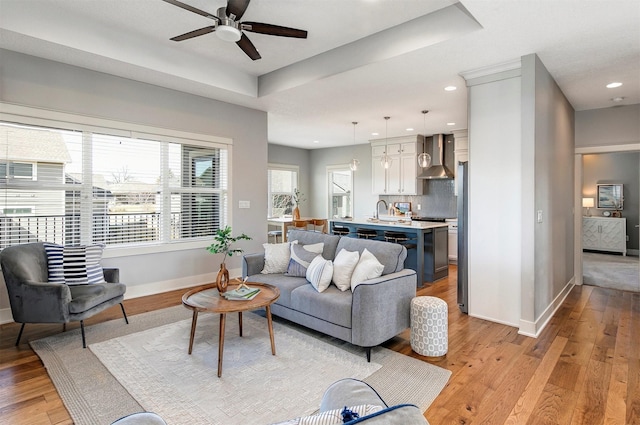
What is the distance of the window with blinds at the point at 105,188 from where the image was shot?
345cm

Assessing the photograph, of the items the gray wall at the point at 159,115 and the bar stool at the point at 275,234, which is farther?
the bar stool at the point at 275,234

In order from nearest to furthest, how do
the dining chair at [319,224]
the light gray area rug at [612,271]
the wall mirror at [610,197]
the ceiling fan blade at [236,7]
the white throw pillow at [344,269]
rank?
the ceiling fan blade at [236,7] < the white throw pillow at [344,269] < the light gray area rug at [612,271] < the wall mirror at [610,197] < the dining chair at [319,224]

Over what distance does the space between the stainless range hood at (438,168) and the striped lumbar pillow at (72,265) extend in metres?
6.12

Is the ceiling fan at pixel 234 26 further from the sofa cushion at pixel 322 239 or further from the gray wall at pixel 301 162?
the gray wall at pixel 301 162

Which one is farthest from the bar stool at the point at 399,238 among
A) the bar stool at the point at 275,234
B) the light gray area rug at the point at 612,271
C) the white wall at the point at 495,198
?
the bar stool at the point at 275,234

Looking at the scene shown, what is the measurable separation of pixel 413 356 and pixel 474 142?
2350mm

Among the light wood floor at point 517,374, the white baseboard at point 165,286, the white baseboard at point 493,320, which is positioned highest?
the white baseboard at point 165,286

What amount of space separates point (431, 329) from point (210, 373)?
68.7 inches

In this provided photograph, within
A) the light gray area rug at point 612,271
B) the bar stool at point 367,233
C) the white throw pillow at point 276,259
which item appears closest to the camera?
the white throw pillow at point 276,259

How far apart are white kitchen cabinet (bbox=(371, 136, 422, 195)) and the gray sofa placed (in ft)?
14.8

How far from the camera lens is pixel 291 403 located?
208cm

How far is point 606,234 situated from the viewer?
7977 mm

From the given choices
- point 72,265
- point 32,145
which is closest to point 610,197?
point 72,265

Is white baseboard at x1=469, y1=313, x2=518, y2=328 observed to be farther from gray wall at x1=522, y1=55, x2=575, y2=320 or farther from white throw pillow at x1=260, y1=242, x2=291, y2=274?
white throw pillow at x1=260, y1=242, x2=291, y2=274
